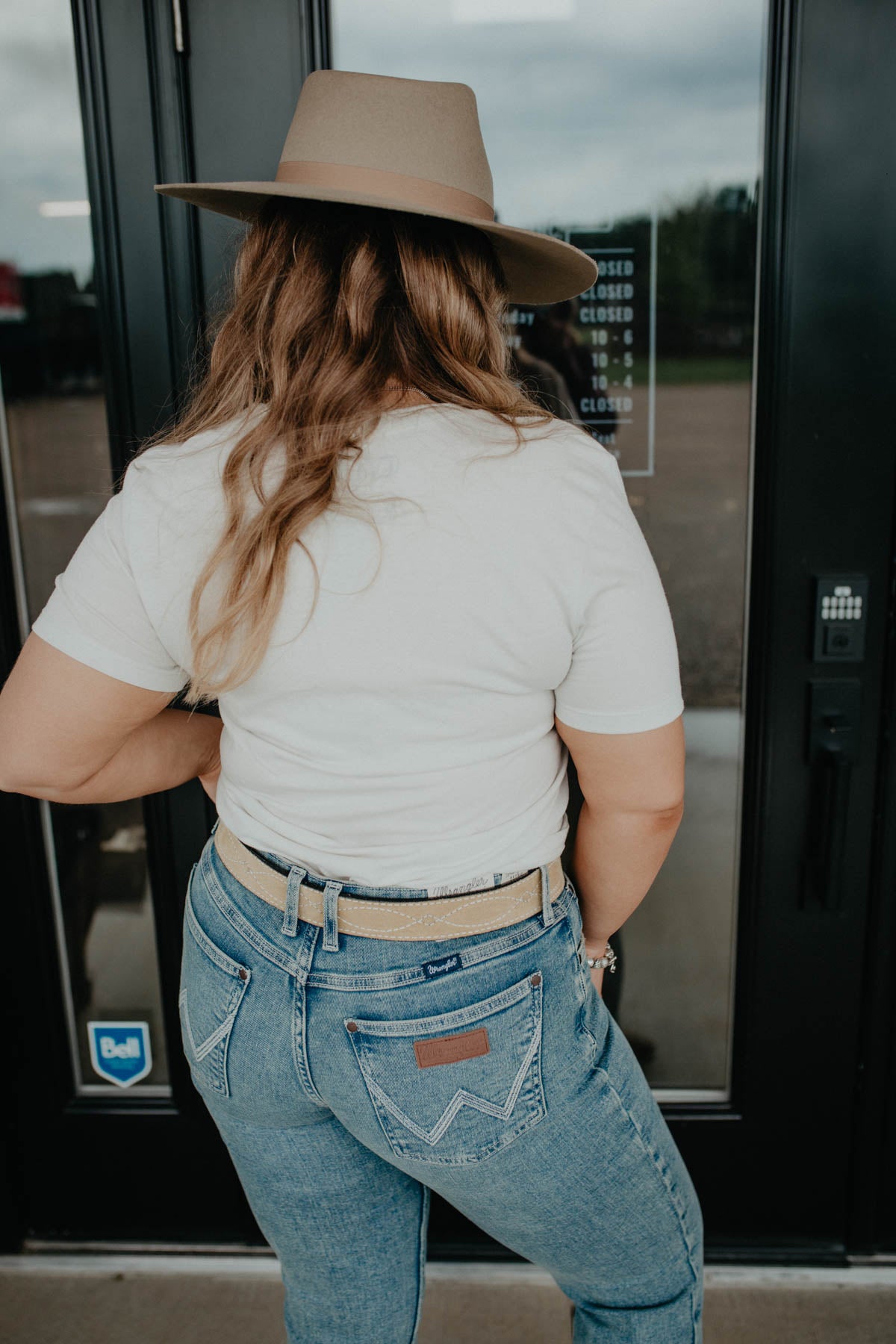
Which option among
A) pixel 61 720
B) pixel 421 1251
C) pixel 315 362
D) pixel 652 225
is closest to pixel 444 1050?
pixel 421 1251

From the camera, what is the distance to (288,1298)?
1.17 metres

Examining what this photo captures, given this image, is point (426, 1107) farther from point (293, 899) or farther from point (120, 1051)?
point (120, 1051)

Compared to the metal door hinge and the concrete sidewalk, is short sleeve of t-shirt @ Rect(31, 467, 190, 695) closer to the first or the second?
the metal door hinge

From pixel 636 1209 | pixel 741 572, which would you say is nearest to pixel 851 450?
pixel 741 572

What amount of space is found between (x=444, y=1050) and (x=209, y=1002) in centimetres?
26

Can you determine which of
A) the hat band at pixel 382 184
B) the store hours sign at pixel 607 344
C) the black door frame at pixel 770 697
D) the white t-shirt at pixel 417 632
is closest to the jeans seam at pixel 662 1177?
the white t-shirt at pixel 417 632

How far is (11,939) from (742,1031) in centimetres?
136

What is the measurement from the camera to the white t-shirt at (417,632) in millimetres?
852

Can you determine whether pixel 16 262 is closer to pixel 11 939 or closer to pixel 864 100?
pixel 11 939

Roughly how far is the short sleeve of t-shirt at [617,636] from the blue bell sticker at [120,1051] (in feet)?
4.34

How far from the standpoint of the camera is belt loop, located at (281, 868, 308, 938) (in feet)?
3.16

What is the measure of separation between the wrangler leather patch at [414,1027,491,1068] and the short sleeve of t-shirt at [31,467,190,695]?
44 cm

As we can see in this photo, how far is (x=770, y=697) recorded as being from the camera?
166 cm

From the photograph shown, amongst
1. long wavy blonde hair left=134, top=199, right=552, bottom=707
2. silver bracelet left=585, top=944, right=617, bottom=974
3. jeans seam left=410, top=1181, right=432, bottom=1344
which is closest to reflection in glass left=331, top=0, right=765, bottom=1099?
silver bracelet left=585, top=944, right=617, bottom=974
